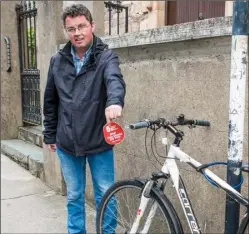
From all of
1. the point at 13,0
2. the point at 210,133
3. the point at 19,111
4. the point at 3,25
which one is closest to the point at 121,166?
the point at 210,133

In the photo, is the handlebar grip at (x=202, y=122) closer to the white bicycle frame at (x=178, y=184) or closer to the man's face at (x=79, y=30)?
the white bicycle frame at (x=178, y=184)

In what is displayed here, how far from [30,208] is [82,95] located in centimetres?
204

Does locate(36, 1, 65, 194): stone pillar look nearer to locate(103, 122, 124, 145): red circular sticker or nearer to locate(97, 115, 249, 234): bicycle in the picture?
locate(97, 115, 249, 234): bicycle

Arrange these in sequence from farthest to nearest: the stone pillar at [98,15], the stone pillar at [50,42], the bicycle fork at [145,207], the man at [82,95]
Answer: the stone pillar at [98,15], the stone pillar at [50,42], the man at [82,95], the bicycle fork at [145,207]

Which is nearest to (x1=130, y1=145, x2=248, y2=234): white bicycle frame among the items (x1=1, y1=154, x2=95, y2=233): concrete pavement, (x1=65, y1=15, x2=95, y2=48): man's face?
(x1=65, y1=15, x2=95, y2=48): man's face

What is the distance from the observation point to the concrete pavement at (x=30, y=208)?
3.57 meters

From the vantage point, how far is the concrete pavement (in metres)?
3.57

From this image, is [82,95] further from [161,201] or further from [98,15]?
[98,15]

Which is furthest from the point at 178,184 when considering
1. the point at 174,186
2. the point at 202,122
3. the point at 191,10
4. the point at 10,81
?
the point at 10,81

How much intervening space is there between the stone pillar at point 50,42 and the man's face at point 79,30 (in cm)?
179

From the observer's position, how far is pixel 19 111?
6262 millimetres

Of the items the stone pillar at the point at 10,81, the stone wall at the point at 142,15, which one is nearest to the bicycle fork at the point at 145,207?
the stone pillar at the point at 10,81

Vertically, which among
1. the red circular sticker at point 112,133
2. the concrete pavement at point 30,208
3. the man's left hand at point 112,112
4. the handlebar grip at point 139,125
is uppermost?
the man's left hand at point 112,112

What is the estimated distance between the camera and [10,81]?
6152 millimetres
